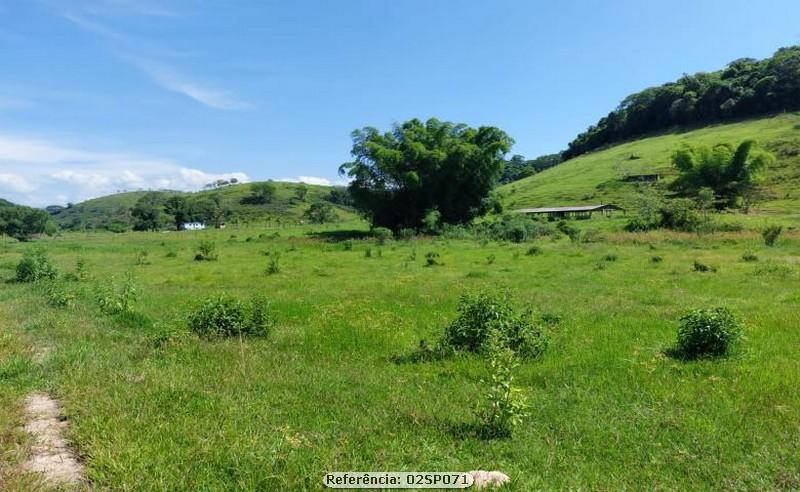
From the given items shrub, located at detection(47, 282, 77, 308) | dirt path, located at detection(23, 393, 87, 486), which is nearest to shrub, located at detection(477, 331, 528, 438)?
dirt path, located at detection(23, 393, 87, 486)

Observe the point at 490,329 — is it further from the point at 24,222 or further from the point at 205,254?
the point at 24,222

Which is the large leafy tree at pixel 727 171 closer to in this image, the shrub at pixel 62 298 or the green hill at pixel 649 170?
the green hill at pixel 649 170

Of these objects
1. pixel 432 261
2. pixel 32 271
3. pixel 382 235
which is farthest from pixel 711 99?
pixel 32 271

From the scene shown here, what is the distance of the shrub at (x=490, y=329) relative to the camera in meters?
9.88

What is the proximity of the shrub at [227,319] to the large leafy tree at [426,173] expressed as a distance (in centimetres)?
4224

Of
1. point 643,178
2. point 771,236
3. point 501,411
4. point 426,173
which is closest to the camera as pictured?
point 501,411

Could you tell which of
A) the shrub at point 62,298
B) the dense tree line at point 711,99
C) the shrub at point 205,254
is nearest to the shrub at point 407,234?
the shrub at point 205,254

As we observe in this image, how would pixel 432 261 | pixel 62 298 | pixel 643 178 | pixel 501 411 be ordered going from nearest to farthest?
pixel 501 411
pixel 62 298
pixel 432 261
pixel 643 178

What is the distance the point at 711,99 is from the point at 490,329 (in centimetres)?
15511

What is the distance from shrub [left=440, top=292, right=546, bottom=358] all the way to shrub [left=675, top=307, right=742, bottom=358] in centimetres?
270

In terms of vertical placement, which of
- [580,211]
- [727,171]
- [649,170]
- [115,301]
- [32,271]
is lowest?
[580,211]

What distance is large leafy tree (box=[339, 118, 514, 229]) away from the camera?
2144 inches

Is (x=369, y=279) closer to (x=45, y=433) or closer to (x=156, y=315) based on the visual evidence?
(x=156, y=315)

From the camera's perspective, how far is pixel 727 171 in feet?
257
